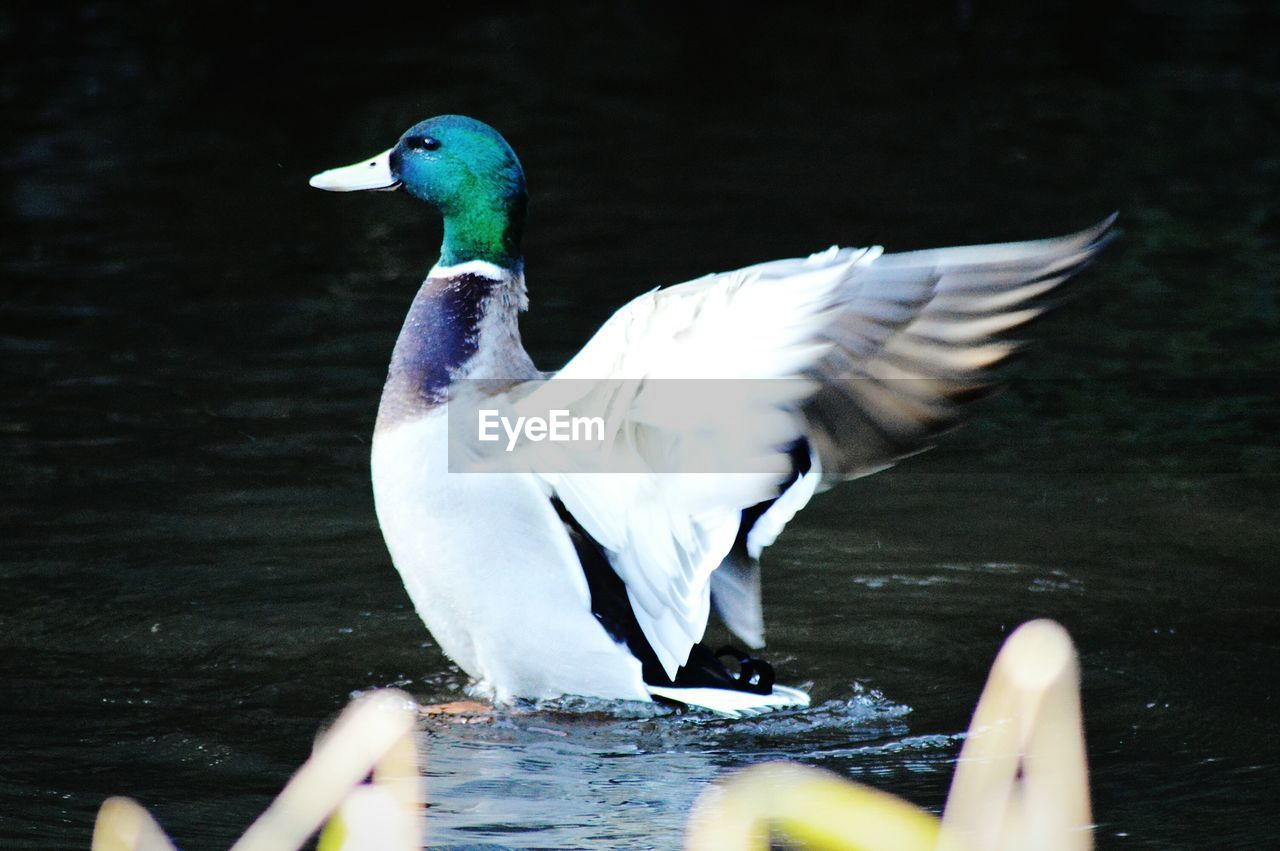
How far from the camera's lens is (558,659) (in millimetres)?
4582

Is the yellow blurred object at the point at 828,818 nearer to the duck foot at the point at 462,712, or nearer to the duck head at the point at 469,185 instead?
the duck foot at the point at 462,712

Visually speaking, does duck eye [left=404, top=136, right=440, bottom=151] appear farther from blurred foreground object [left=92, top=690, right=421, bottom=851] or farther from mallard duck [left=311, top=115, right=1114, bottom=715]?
blurred foreground object [left=92, top=690, right=421, bottom=851]

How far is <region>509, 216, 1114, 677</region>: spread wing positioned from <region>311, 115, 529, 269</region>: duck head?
28.1 inches

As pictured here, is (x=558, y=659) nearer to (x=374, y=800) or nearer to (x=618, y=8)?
(x=374, y=800)

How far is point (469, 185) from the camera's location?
480 centimetres

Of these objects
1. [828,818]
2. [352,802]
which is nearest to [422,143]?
[352,802]

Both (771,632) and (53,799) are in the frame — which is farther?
(771,632)

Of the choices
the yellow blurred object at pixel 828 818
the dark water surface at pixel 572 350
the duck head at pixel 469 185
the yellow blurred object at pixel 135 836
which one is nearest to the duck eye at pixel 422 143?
the duck head at pixel 469 185

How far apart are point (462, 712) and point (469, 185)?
1.29 metres

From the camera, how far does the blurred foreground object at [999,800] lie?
81.3 inches

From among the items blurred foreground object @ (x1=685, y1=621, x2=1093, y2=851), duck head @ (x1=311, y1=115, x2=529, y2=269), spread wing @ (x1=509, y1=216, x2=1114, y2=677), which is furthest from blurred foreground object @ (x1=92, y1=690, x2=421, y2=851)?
duck head @ (x1=311, y1=115, x2=529, y2=269)

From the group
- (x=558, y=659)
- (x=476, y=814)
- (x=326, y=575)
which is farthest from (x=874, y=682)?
(x=326, y=575)

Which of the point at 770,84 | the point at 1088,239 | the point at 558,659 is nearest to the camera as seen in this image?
the point at 1088,239

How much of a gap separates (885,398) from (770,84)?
8.37 m
